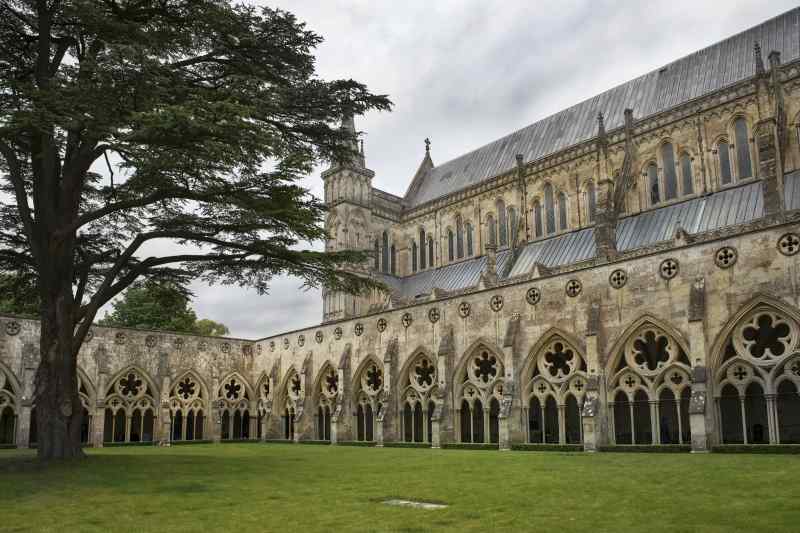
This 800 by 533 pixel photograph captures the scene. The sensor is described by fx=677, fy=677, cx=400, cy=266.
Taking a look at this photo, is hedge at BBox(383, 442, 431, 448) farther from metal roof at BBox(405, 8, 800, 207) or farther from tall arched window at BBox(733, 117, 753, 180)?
metal roof at BBox(405, 8, 800, 207)

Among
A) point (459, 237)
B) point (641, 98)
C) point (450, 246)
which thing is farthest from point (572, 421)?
point (450, 246)

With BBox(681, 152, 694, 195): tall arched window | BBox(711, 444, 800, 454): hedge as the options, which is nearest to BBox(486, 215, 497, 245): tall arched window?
BBox(681, 152, 694, 195): tall arched window

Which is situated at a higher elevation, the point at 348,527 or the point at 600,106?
the point at 600,106

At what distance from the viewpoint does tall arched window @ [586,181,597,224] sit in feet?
120

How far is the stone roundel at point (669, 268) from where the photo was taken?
2077 centimetres

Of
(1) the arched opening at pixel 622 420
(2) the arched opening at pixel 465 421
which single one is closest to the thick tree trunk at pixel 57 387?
(2) the arched opening at pixel 465 421

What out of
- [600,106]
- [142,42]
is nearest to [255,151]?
[142,42]

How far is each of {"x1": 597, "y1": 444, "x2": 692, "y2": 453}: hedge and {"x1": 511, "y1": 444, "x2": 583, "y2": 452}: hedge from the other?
811 millimetres

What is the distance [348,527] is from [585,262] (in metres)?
27.2

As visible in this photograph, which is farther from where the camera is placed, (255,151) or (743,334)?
(743,334)

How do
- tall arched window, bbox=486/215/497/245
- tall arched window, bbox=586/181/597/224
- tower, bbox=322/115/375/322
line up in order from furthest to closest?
tower, bbox=322/115/375/322 → tall arched window, bbox=486/215/497/245 → tall arched window, bbox=586/181/597/224

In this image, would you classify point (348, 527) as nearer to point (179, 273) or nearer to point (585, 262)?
point (179, 273)

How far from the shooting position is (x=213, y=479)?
42.9ft

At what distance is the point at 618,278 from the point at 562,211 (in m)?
16.6
